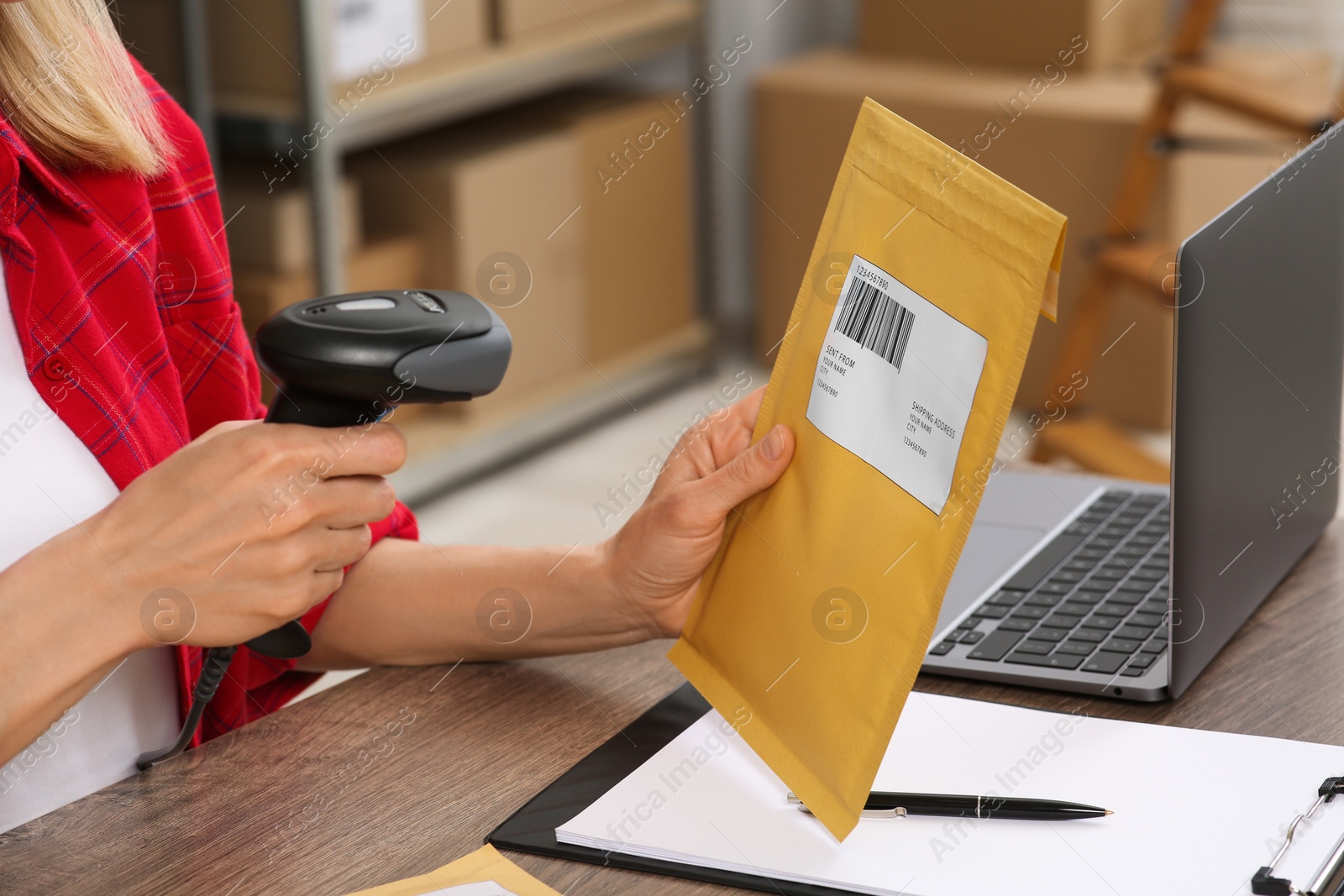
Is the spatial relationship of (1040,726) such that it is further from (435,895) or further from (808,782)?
Answer: (435,895)

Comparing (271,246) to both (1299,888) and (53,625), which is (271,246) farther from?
(1299,888)

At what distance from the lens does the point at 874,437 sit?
0.65 metres

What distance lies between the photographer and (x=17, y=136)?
857 mm

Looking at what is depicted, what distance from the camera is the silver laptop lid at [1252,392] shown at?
29.3 inches

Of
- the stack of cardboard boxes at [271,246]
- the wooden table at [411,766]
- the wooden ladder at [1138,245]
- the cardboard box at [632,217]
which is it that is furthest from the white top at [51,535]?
the cardboard box at [632,217]

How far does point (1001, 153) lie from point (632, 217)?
76 cm

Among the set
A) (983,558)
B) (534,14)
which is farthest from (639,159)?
(983,558)

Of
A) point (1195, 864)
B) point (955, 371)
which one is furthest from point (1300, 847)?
point (955, 371)

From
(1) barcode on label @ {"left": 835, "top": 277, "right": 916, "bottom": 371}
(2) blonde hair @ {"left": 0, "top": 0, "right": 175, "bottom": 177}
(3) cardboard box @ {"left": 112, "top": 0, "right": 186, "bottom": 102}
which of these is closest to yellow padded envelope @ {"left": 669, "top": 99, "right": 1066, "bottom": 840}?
(1) barcode on label @ {"left": 835, "top": 277, "right": 916, "bottom": 371}

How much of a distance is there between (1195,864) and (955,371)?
0.80 ft

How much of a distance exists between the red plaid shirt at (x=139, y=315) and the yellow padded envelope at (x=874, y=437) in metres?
0.36

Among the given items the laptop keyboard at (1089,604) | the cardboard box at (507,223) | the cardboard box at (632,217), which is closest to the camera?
the laptop keyboard at (1089,604)

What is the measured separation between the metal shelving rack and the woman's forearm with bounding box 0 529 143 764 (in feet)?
5.66

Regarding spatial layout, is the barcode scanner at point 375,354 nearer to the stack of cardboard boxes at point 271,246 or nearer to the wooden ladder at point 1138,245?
the stack of cardboard boxes at point 271,246
